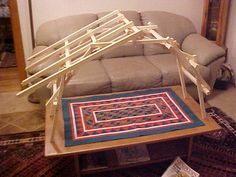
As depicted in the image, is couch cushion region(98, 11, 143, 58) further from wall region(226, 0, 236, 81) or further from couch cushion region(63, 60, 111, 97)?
wall region(226, 0, 236, 81)

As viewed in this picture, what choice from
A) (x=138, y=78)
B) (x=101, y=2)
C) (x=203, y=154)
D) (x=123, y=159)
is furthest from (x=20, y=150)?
(x=101, y=2)

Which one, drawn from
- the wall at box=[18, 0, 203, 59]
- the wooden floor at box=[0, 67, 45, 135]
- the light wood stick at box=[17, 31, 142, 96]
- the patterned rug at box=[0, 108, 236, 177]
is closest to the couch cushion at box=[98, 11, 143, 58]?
the wall at box=[18, 0, 203, 59]

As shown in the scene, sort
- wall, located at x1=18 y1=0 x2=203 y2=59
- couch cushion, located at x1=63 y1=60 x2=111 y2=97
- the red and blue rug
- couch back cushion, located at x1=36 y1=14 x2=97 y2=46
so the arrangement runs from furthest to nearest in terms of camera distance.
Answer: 1. wall, located at x1=18 y1=0 x2=203 y2=59
2. couch back cushion, located at x1=36 y1=14 x2=97 y2=46
3. couch cushion, located at x1=63 y1=60 x2=111 y2=97
4. the red and blue rug

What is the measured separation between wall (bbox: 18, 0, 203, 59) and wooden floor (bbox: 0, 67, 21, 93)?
1.76 ft

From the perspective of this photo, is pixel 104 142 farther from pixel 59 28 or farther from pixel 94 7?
pixel 94 7

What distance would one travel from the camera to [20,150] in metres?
2.29

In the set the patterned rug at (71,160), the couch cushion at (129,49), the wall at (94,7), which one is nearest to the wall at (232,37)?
the wall at (94,7)

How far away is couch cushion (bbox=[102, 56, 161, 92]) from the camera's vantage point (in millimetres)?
2604

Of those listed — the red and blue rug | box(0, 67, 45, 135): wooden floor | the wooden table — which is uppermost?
the red and blue rug

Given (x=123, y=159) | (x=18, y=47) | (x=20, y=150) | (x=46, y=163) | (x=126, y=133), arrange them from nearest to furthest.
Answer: (x=126, y=133)
(x=123, y=159)
(x=46, y=163)
(x=20, y=150)
(x=18, y=47)

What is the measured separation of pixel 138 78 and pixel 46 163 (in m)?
1.13

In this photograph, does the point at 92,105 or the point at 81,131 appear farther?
the point at 92,105

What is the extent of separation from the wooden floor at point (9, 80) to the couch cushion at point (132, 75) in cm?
139

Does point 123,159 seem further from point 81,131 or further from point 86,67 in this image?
point 86,67
